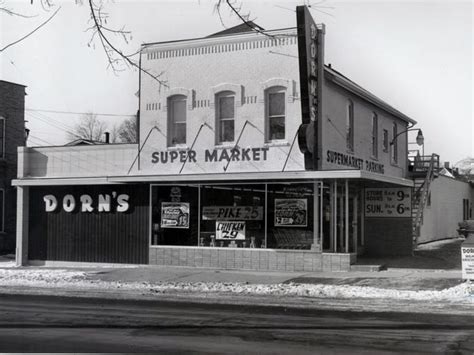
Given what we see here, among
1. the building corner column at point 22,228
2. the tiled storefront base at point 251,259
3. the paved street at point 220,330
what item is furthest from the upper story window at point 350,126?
the building corner column at point 22,228

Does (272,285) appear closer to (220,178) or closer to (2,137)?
(220,178)

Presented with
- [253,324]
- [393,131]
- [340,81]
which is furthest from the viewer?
[393,131]

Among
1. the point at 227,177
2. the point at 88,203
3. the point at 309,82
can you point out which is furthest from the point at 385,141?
the point at 88,203

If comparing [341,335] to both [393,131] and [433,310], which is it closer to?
[433,310]

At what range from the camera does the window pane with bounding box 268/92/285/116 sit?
18672 millimetres

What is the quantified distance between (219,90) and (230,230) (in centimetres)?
442

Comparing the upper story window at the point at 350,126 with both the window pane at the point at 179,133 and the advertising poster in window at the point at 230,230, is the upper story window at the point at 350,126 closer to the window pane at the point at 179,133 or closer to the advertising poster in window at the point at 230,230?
the advertising poster in window at the point at 230,230

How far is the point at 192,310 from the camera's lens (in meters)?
11.8

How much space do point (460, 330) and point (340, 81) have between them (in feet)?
37.2

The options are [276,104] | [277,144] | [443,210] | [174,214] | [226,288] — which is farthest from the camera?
[443,210]

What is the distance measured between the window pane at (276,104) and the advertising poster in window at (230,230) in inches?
139

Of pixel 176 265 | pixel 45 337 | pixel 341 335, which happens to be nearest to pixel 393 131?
pixel 176 265

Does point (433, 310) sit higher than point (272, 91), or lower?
lower

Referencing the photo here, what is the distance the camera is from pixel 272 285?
1517 cm
